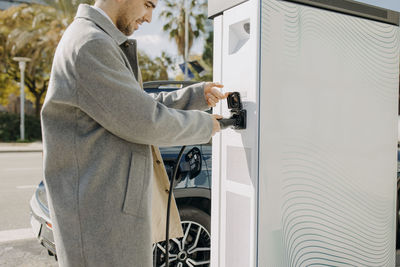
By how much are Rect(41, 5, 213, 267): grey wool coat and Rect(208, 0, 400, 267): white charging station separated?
0.45m

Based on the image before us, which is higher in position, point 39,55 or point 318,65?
point 39,55

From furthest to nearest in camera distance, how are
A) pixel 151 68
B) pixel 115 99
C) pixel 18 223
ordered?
pixel 151 68, pixel 18 223, pixel 115 99

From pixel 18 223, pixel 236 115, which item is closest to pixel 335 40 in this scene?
pixel 236 115

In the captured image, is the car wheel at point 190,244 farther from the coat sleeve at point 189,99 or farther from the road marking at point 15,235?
the road marking at point 15,235

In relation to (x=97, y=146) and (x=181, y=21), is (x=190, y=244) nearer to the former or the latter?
(x=97, y=146)

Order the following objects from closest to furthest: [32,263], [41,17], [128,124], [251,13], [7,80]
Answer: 1. [128,124]
2. [251,13]
3. [32,263]
4. [41,17]
5. [7,80]

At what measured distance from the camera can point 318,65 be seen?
175cm

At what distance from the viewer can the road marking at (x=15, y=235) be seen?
399 centimetres

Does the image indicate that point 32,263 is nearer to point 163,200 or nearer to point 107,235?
point 163,200

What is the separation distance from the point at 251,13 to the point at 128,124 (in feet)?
2.31

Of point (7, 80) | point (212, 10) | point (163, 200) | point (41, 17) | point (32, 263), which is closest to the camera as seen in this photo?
point (163, 200)

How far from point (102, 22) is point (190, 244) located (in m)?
1.89

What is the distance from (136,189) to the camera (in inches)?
54.3

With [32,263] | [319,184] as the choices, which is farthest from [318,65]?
[32,263]
